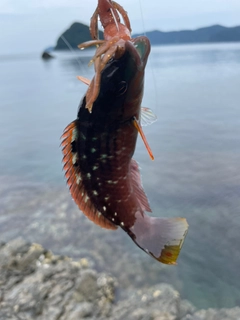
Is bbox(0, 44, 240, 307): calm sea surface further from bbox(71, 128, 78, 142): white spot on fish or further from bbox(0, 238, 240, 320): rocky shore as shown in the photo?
bbox(71, 128, 78, 142): white spot on fish

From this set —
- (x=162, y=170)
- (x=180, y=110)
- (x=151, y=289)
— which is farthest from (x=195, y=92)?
(x=151, y=289)

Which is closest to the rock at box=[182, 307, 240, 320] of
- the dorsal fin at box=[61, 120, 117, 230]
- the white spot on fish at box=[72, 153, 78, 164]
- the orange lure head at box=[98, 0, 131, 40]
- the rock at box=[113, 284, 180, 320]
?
the rock at box=[113, 284, 180, 320]

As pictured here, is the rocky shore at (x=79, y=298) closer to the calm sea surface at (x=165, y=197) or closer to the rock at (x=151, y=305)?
the rock at (x=151, y=305)

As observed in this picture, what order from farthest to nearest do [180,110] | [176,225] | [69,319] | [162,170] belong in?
[180,110]
[162,170]
[69,319]
[176,225]

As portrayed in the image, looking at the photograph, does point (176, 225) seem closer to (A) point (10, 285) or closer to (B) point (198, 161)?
(A) point (10, 285)

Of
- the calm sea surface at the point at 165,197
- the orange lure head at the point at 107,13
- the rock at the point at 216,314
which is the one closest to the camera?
the orange lure head at the point at 107,13

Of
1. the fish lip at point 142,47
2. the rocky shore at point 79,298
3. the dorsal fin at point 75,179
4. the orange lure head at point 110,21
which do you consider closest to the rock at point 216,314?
the rocky shore at point 79,298
